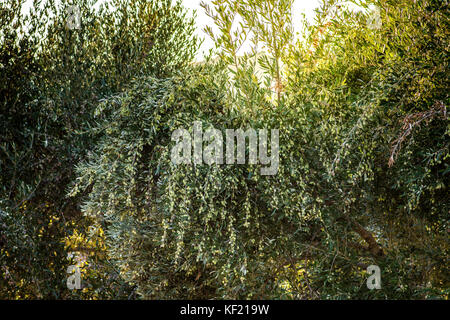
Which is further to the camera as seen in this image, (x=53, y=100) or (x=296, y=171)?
(x=53, y=100)

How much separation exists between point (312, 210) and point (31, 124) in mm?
3502

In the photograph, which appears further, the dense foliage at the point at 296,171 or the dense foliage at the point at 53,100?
the dense foliage at the point at 53,100

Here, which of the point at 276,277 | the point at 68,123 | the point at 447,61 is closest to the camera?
the point at 447,61

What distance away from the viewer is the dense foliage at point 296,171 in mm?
3668

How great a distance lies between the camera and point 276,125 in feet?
12.4

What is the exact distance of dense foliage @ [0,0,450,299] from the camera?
3.67 metres

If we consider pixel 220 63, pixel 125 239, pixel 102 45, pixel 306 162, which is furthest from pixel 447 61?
pixel 102 45

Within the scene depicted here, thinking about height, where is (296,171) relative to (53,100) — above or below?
below

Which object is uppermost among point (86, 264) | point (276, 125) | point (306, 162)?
point (276, 125)

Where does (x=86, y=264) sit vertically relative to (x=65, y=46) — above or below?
below

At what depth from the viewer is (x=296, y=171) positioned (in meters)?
3.61

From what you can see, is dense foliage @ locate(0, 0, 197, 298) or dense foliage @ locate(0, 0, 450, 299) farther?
dense foliage @ locate(0, 0, 197, 298)

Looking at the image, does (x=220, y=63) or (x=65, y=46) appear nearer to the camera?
(x=220, y=63)

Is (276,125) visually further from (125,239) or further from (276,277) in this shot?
(125,239)
